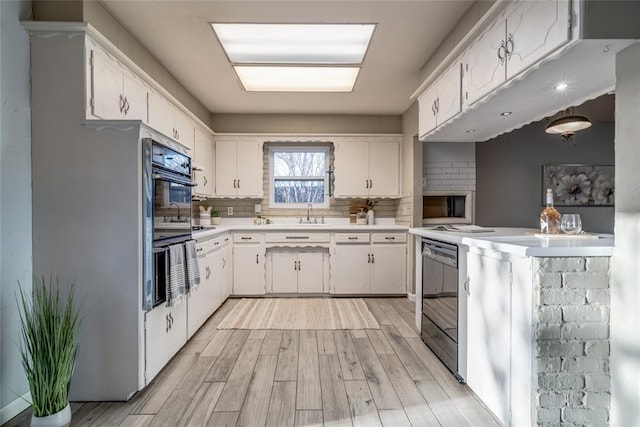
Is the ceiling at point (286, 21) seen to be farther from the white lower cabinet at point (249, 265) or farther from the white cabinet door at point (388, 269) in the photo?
the white cabinet door at point (388, 269)

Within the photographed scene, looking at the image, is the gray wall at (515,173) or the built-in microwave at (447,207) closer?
the built-in microwave at (447,207)

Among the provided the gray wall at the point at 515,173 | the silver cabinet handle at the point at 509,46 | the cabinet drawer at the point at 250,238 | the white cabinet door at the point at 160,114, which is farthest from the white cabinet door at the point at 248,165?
the silver cabinet handle at the point at 509,46

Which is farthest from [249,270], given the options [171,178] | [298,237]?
[171,178]

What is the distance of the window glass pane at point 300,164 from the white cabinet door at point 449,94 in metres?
2.51

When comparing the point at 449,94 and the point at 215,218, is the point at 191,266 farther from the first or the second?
the point at 449,94

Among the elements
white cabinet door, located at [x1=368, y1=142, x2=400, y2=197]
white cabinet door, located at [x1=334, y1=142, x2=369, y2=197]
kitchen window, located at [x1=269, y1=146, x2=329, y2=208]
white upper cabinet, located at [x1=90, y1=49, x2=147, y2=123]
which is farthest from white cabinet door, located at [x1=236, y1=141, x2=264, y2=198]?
white upper cabinet, located at [x1=90, y1=49, x2=147, y2=123]

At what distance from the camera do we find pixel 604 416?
1493 millimetres

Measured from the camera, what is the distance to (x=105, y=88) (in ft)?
7.40

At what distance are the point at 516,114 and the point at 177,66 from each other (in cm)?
310

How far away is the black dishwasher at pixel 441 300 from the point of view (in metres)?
2.29

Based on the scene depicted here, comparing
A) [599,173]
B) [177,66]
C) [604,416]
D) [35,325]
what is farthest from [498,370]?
[599,173]

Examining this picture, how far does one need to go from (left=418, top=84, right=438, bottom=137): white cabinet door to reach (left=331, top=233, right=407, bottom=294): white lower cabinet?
1.69 m

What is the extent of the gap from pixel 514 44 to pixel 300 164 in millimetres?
3627

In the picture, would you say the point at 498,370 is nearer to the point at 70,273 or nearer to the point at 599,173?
the point at 70,273
